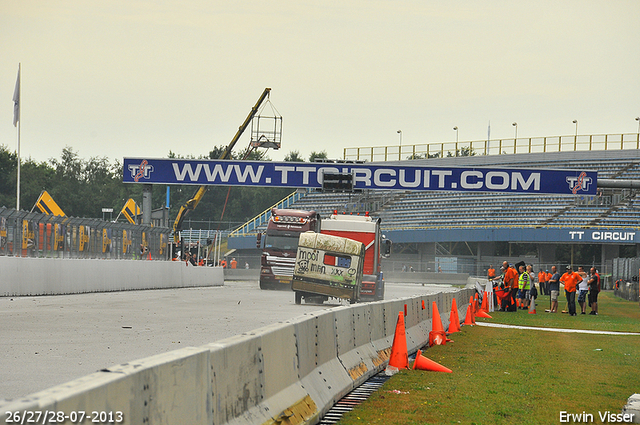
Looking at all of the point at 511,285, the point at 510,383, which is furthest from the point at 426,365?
the point at 511,285

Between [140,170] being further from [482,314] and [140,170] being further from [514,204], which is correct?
[514,204]

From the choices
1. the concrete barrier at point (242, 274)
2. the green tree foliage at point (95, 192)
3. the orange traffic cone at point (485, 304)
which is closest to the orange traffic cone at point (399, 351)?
the orange traffic cone at point (485, 304)

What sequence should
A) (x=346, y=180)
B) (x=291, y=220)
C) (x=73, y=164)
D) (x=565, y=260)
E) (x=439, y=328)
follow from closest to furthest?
(x=439, y=328) < (x=291, y=220) < (x=346, y=180) < (x=565, y=260) < (x=73, y=164)

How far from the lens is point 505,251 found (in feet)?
225

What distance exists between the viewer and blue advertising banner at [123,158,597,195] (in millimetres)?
41719

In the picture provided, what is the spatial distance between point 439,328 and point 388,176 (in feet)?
88.4

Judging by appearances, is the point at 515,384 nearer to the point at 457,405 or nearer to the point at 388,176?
the point at 457,405

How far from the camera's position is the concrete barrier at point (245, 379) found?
149 inches

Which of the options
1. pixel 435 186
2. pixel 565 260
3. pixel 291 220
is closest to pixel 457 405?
pixel 291 220

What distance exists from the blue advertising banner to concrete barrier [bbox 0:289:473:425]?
A: 30.7 m

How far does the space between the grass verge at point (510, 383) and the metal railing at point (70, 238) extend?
12.4 metres

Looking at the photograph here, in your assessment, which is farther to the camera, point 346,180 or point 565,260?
point 565,260

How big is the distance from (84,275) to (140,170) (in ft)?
52.0

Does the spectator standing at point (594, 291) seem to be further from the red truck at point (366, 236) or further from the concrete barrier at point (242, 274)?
the concrete barrier at point (242, 274)
